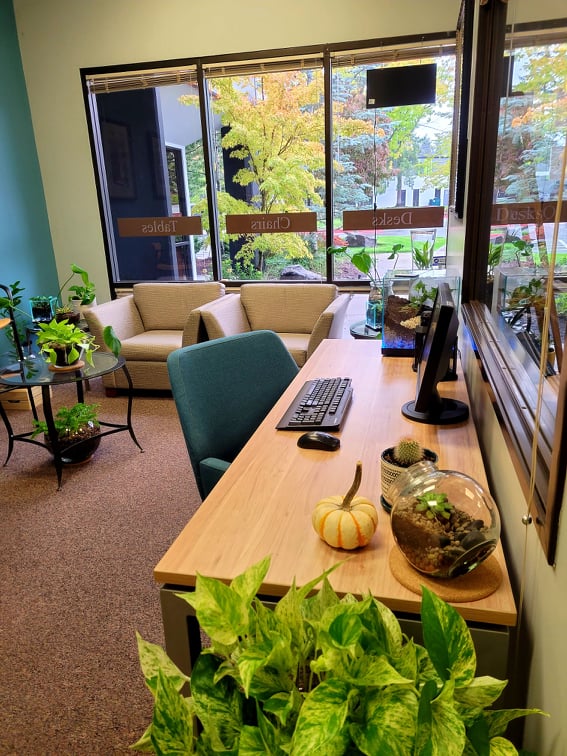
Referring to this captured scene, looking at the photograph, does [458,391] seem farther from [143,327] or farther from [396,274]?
[143,327]

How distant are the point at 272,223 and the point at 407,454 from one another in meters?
3.72

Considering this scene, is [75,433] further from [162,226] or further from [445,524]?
[445,524]

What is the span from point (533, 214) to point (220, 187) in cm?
398

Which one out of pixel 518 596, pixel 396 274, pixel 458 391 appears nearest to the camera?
pixel 518 596

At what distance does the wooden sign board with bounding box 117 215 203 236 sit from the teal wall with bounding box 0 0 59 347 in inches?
29.6

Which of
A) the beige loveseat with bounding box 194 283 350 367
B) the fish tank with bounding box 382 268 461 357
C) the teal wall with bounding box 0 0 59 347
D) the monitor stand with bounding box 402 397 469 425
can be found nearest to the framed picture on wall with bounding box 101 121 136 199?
the teal wall with bounding box 0 0 59 347

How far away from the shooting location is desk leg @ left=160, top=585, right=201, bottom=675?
1055mm

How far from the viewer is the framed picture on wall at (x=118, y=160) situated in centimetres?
487

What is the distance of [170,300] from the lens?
4.71 meters

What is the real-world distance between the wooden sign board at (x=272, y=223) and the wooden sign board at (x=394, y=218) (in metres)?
0.32

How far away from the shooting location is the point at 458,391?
1952mm

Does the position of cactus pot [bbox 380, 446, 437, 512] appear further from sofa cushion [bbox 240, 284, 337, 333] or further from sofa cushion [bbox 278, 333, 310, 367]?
sofa cushion [bbox 240, 284, 337, 333]

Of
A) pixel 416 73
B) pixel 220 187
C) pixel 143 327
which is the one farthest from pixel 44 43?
pixel 416 73

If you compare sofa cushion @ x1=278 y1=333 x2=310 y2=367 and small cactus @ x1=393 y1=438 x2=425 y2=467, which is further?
sofa cushion @ x1=278 y1=333 x2=310 y2=367
